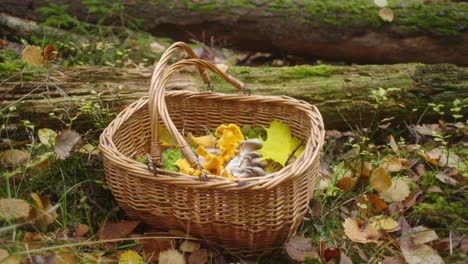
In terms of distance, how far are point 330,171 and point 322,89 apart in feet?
1.90

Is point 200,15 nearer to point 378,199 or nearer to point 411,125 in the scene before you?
point 411,125

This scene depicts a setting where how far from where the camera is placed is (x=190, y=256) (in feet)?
5.13

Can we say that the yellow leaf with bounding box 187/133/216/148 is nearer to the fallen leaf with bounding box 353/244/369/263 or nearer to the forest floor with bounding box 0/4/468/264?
the forest floor with bounding box 0/4/468/264

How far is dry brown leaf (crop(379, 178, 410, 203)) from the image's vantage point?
1896 mm

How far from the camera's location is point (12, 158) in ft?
5.82

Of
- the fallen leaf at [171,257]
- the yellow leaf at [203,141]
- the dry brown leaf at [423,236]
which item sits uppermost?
the yellow leaf at [203,141]

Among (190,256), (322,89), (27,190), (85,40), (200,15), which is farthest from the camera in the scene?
(200,15)

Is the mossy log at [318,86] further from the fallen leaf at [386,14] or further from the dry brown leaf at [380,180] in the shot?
the fallen leaf at [386,14]

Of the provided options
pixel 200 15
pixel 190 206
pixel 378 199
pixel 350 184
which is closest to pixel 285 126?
pixel 350 184

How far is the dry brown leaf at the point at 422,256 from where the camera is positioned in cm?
Answer: 152

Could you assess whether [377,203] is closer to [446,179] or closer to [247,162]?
[446,179]

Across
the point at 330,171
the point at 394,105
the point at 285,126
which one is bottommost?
the point at 330,171

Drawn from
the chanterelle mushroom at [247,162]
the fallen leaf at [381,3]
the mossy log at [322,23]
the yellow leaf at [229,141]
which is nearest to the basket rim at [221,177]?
the chanterelle mushroom at [247,162]

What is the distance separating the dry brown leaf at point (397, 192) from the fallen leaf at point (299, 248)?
568mm
